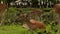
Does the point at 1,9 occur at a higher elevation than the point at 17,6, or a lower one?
higher

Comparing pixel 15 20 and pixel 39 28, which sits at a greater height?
pixel 39 28

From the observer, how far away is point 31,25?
10.8m

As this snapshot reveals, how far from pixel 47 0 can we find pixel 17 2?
107 inches

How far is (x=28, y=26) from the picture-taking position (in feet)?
36.2

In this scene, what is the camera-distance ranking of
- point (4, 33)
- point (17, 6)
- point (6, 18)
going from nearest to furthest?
point (4, 33) → point (6, 18) → point (17, 6)

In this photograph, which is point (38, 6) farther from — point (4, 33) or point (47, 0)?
point (4, 33)

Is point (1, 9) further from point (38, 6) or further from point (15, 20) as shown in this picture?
point (38, 6)

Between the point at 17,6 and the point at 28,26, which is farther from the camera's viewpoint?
the point at 17,6

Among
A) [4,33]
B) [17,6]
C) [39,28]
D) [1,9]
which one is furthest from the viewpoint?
[17,6]

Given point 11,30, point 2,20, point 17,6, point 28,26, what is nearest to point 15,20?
point 2,20

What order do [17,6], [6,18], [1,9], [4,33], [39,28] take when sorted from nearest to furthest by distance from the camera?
[39,28] → [4,33] → [1,9] → [6,18] → [17,6]

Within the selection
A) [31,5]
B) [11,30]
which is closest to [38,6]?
[31,5]

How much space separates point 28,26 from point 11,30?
129 inches

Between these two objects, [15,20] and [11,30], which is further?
[15,20]
